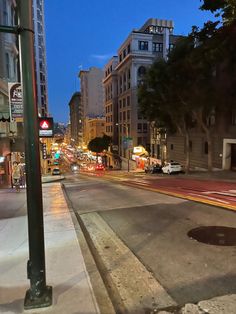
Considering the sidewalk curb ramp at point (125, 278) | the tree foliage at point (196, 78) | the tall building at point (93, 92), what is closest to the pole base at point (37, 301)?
the sidewalk curb ramp at point (125, 278)

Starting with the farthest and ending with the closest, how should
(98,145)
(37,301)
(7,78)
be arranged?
(98,145)
(7,78)
(37,301)

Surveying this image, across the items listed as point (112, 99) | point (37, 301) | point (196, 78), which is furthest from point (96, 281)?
point (112, 99)

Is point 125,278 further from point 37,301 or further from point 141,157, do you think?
point 141,157

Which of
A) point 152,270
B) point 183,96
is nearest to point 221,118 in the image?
point 183,96

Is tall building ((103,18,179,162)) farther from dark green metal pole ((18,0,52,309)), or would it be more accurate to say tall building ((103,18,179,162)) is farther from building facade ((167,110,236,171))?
dark green metal pole ((18,0,52,309))

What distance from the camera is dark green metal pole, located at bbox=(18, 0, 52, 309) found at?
356 centimetres

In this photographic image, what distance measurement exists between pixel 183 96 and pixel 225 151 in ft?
25.4

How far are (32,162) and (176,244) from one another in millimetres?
3825

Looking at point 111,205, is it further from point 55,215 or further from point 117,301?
point 117,301

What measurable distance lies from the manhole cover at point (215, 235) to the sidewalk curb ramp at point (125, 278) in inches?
66.1

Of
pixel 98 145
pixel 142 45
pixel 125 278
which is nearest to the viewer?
pixel 125 278

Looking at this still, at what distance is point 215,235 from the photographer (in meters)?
6.61

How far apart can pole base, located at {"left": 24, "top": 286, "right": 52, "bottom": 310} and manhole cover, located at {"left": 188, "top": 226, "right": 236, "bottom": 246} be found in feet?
11.9

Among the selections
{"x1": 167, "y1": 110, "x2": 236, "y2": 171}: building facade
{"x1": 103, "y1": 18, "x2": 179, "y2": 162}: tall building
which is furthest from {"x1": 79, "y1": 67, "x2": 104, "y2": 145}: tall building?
{"x1": 167, "y1": 110, "x2": 236, "y2": 171}: building facade
